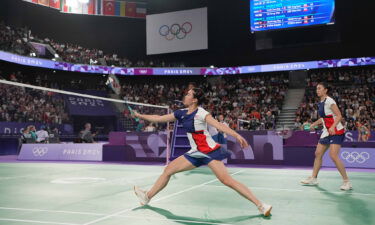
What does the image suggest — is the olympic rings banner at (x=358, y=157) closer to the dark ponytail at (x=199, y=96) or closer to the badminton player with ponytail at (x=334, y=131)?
the badminton player with ponytail at (x=334, y=131)

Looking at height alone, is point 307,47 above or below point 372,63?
above

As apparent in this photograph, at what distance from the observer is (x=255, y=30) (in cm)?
3081

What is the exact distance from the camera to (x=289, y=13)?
29438 mm

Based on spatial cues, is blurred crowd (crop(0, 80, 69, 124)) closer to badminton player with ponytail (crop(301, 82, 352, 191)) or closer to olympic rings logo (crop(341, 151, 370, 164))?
olympic rings logo (crop(341, 151, 370, 164))

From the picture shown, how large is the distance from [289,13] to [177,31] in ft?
38.9

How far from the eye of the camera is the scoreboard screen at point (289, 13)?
28.3 meters

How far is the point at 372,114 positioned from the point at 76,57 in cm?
2686

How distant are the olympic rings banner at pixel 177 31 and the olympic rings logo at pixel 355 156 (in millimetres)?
24489

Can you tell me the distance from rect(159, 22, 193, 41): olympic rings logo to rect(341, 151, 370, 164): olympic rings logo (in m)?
25.7

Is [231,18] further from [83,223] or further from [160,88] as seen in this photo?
[83,223]

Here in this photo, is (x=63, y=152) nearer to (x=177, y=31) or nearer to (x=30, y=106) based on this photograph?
(x=30, y=106)

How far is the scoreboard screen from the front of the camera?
28.3 m

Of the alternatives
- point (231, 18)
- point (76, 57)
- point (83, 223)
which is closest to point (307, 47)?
point (231, 18)

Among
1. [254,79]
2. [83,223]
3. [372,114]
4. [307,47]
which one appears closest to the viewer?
[83,223]
